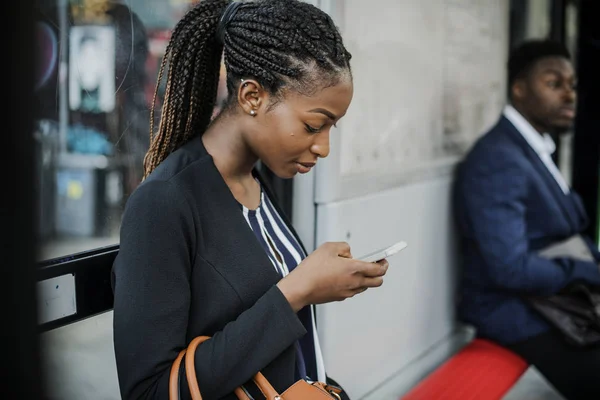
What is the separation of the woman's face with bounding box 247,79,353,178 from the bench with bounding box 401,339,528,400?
1369 millimetres

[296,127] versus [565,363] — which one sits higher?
[296,127]

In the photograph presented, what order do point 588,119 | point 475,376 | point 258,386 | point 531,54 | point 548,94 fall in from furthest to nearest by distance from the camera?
point 588,119 → point 531,54 → point 548,94 → point 475,376 → point 258,386

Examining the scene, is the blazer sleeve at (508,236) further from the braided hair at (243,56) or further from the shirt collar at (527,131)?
the braided hair at (243,56)

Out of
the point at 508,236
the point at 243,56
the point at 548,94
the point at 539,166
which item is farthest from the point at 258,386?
the point at 548,94

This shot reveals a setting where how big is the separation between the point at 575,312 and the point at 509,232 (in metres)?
0.43

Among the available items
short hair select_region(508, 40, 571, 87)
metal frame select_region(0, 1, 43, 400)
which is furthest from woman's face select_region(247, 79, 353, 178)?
short hair select_region(508, 40, 571, 87)

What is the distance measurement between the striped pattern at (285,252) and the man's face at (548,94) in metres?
1.94

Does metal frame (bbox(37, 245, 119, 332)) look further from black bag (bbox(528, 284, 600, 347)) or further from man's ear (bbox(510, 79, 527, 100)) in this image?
man's ear (bbox(510, 79, 527, 100))

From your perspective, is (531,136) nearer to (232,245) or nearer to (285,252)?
(285,252)

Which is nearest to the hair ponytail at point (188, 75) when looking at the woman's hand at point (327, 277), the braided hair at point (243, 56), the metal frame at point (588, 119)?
the braided hair at point (243, 56)

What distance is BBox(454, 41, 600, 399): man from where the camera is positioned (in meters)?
2.76

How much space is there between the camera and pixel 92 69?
1733mm

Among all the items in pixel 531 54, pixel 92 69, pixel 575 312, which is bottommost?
pixel 575 312

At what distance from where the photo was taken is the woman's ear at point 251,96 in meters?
1.49
